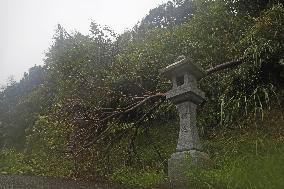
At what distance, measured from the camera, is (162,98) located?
8.02 metres

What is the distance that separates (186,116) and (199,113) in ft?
8.79

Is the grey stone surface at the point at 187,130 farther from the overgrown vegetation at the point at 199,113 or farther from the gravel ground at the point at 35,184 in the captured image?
the gravel ground at the point at 35,184

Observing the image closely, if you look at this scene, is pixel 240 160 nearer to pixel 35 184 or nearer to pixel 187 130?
pixel 187 130

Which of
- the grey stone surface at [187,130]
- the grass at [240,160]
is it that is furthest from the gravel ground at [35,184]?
the grey stone surface at [187,130]

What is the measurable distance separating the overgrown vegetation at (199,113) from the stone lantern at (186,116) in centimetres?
35

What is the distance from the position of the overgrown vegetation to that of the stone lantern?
35 centimetres

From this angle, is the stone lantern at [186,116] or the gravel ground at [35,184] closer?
the gravel ground at [35,184]

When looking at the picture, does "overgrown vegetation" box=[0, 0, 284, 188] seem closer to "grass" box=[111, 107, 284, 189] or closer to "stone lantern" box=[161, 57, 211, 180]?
"grass" box=[111, 107, 284, 189]

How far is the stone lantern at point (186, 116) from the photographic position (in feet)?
18.8

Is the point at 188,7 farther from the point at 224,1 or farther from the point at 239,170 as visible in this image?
the point at 239,170

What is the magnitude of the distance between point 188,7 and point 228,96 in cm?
1521

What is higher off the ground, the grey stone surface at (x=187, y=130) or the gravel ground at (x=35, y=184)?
the grey stone surface at (x=187, y=130)

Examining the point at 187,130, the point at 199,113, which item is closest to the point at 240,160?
the point at 187,130

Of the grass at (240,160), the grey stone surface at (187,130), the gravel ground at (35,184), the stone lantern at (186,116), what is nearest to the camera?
the grass at (240,160)
